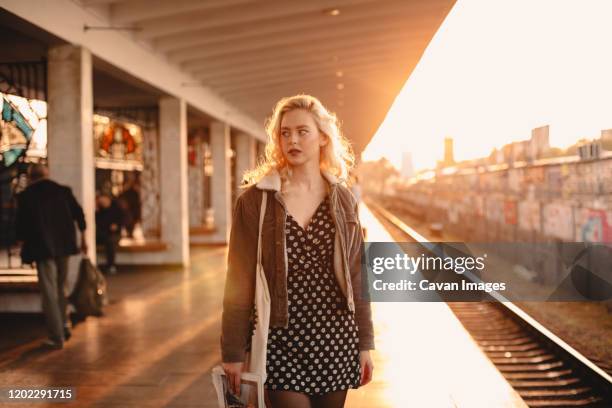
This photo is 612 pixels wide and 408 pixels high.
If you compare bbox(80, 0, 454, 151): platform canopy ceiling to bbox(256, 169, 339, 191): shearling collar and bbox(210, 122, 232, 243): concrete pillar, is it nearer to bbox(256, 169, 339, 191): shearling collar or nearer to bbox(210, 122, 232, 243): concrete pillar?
bbox(210, 122, 232, 243): concrete pillar

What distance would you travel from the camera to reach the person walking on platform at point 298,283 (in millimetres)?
2262

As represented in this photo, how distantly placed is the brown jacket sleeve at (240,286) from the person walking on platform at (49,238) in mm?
4560

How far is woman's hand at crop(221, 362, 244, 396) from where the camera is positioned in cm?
226

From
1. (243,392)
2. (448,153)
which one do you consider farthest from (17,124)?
(448,153)

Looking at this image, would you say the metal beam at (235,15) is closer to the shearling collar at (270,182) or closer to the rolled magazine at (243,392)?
the shearling collar at (270,182)

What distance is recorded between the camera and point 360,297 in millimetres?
2406

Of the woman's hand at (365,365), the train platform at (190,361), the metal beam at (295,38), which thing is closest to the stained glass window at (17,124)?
the train platform at (190,361)

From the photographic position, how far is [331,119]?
98.1 inches

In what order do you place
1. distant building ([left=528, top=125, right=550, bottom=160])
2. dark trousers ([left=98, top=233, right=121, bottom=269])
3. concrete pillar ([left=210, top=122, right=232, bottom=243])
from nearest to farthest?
distant building ([left=528, top=125, right=550, bottom=160])
dark trousers ([left=98, top=233, right=121, bottom=269])
concrete pillar ([left=210, top=122, right=232, bottom=243])

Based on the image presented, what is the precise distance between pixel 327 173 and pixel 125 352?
450 cm

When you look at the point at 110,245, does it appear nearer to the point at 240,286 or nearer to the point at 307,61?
the point at 307,61

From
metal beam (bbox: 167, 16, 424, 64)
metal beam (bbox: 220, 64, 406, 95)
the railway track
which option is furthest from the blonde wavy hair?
metal beam (bbox: 220, 64, 406, 95)

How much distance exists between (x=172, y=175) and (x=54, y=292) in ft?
21.8

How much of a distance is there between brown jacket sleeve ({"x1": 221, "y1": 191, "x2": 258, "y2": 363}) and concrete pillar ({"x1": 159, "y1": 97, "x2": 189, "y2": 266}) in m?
10.7
